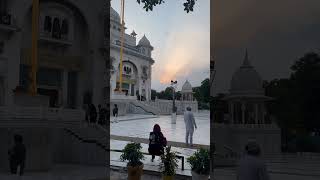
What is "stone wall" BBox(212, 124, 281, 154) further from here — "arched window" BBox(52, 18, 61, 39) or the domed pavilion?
"arched window" BBox(52, 18, 61, 39)

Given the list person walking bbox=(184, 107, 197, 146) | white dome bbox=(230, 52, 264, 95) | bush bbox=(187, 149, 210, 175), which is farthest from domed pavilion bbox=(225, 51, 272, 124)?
person walking bbox=(184, 107, 197, 146)

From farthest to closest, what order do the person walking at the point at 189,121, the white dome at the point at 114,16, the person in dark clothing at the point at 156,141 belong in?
the person walking at the point at 189,121
the person in dark clothing at the point at 156,141
the white dome at the point at 114,16

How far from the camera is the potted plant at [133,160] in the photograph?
6402mm

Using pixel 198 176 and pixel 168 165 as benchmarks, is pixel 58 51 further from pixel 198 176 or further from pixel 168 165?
pixel 198 176

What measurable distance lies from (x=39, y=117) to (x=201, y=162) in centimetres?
228

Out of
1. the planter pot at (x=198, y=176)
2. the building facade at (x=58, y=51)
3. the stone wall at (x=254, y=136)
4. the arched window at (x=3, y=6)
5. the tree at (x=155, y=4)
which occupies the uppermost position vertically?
the tree at (x=155, y=4)

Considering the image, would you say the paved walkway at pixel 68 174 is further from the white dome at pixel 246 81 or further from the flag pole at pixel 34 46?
the white dome at pixel 246 81

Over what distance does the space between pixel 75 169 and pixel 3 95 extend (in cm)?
136

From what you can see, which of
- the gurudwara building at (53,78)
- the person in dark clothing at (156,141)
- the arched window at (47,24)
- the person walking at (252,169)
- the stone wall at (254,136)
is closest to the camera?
the person walking at (252,169)

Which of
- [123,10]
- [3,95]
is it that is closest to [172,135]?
[123,10]

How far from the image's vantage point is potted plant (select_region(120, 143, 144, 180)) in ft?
21.0

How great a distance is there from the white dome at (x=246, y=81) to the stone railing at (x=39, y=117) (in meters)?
2.20

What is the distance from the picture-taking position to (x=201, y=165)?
239 inches

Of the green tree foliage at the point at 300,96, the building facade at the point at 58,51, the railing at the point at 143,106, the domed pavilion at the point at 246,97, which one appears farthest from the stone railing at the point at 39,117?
the railing at the point at 143,106
